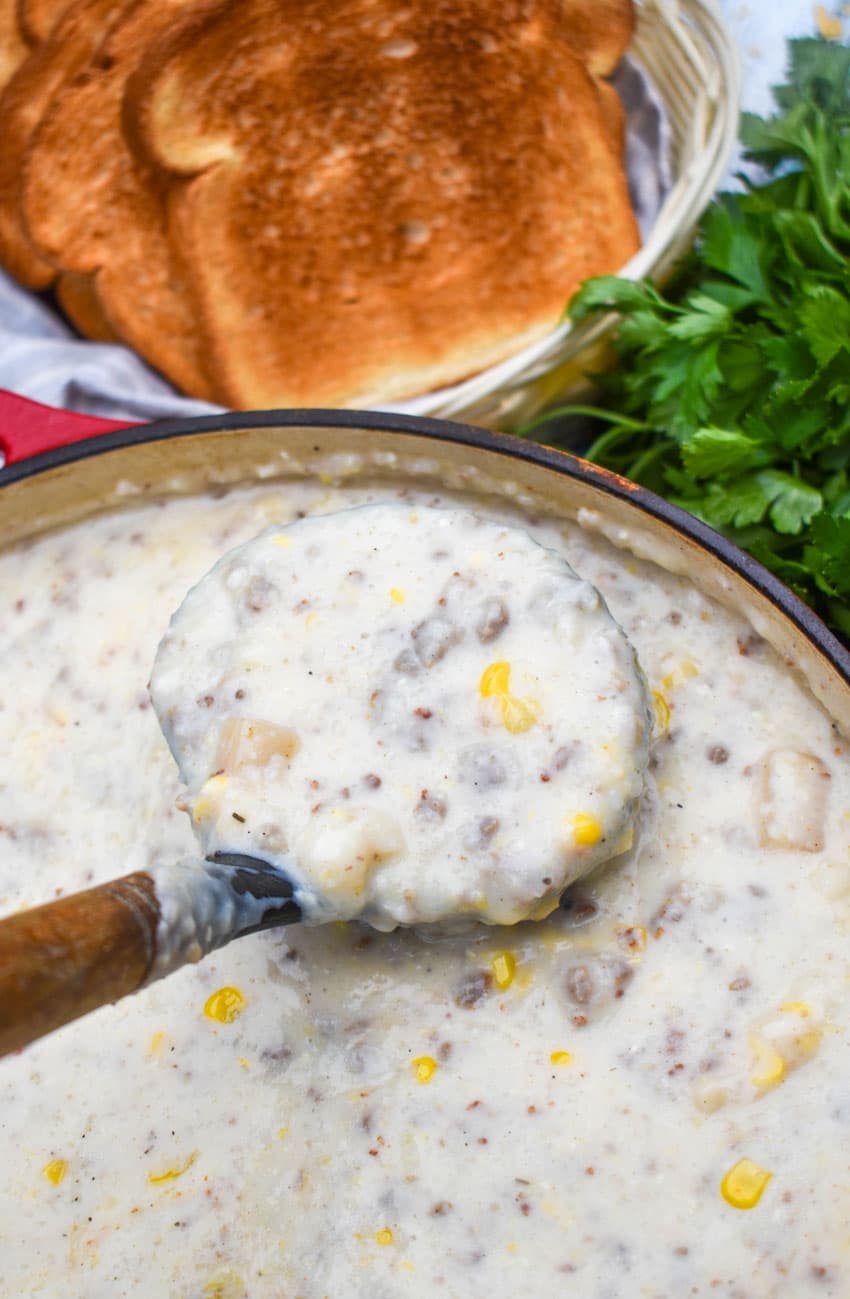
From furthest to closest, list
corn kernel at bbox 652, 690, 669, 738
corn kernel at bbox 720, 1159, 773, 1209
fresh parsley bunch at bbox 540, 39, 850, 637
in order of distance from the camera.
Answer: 1. fresh parsley bunch at bbox 540, 39, 850, 637
2. corn kernel at bbox 652, 690, 669, 738
3. corn kernel at bbox 720, 1159, 773, 1209

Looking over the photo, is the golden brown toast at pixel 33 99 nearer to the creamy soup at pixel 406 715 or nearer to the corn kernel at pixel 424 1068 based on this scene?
the creamy soup at pixel 406 715

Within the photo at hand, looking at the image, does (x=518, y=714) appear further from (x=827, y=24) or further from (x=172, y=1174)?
(x=827, y=24)

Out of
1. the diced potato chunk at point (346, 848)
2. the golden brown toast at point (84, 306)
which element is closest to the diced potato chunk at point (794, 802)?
the diced potato chunk at point (346, 848)

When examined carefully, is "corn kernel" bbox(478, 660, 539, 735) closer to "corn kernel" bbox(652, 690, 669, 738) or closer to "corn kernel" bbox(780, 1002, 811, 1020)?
"corn kernel" bbox(652, 690, 669, 738)

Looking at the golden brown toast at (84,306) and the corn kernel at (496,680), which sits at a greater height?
the golden brown toast at (84,306)

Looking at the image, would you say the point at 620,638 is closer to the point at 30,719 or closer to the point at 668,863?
the point at 668,863

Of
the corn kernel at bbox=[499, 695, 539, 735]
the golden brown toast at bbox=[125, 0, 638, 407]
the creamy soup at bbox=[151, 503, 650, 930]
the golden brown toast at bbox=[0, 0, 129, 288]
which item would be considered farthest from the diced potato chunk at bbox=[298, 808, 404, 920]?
the golden brown toast at bbox=[0, 0, 129, 288]
